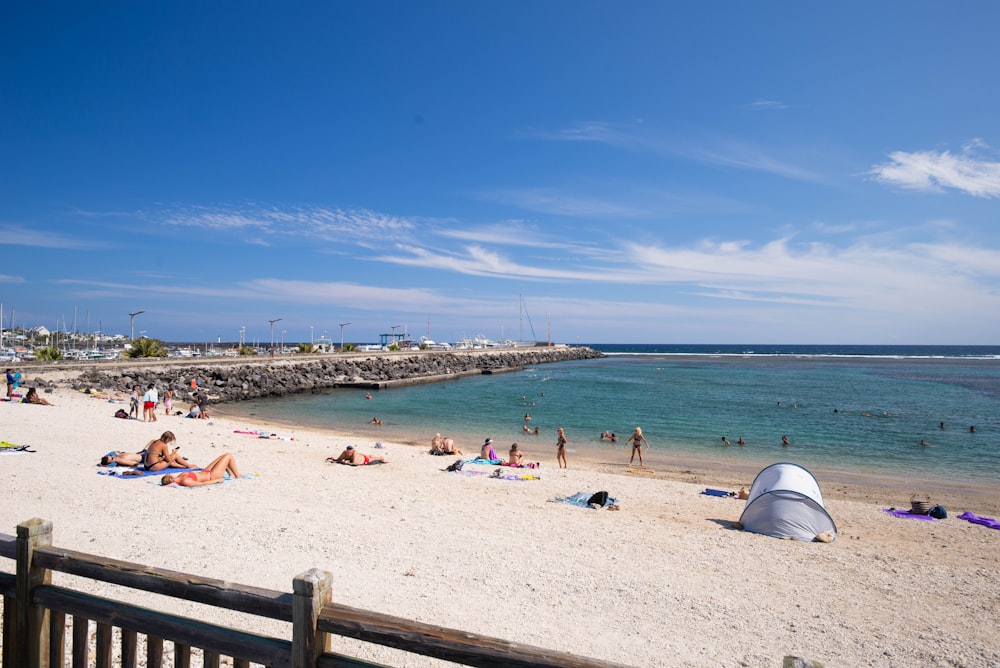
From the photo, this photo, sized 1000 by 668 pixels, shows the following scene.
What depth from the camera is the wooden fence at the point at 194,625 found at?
8.13 feet

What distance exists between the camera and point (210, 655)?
116 inches

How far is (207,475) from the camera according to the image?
1109 cm

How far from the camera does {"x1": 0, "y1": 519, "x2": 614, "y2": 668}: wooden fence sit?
2.48 metres

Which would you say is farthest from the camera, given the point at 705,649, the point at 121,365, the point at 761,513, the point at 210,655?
the point at 121,365

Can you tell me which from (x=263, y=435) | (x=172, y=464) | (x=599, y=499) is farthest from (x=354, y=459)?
(x=599, y=499)

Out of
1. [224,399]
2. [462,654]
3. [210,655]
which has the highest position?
[462,654]

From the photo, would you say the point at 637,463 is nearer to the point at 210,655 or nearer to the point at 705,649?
the point at 705,649

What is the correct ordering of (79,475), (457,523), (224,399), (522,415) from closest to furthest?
(457,523) → (79,475) → (522,415) → (224,399)

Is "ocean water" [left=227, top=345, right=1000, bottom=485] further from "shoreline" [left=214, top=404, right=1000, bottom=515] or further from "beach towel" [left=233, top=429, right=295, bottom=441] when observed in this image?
"beach towel" [left=233, top=429, right=295, bottom=441]

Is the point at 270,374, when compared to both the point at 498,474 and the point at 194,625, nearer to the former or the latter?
the point at 498,474

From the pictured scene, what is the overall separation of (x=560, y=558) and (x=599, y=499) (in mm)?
3755

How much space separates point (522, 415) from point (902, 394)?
3237cm

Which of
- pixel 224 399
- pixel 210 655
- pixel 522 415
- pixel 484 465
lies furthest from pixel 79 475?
pixel 224 399

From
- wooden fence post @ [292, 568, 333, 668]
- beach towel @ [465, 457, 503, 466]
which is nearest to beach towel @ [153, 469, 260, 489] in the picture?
beach towel @ [465, 457, 503, 466]
